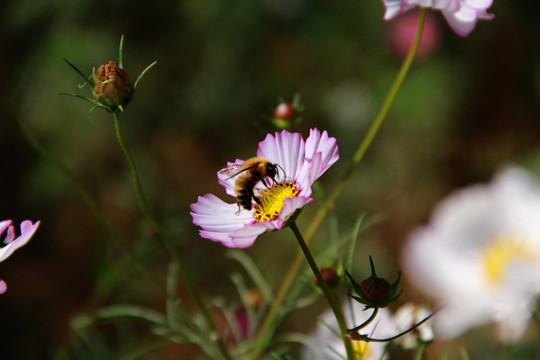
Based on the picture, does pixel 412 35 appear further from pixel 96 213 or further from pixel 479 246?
pixel 96 213

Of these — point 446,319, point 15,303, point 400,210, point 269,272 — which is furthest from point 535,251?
point 15,303

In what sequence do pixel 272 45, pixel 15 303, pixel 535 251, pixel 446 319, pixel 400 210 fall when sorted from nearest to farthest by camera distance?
pixel 446 319, pixel 535 251, pixel 15 303, pixel 400 210, pixel 272 45

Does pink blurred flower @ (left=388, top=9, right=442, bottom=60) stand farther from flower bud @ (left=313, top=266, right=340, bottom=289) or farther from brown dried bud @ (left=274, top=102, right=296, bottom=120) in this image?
flower bud @ (left=313, top=266, right=340, bottom=289)

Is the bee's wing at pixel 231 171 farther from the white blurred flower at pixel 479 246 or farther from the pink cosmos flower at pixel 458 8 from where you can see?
the white blurred flower at pixel 479 246

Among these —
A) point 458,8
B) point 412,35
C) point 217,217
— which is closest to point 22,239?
point 217,217

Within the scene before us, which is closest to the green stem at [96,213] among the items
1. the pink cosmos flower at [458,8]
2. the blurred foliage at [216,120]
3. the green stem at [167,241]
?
the green stem at [167,241]

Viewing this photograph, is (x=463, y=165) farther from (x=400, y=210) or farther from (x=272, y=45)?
(x=272, y=45)
